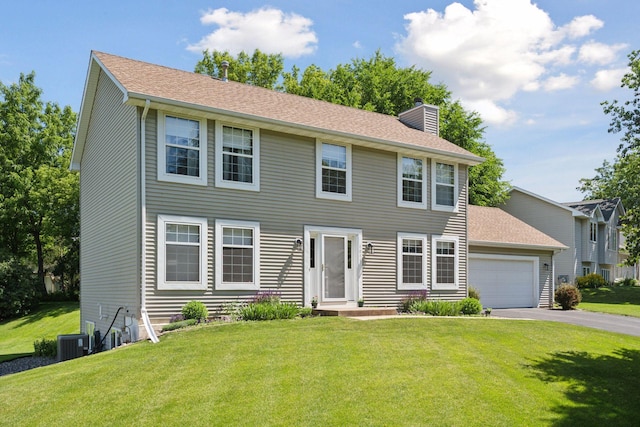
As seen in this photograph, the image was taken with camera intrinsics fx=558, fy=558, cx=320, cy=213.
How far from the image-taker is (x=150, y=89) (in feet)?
43.9

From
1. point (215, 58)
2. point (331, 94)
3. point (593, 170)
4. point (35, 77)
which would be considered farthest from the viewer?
point (593, 170)

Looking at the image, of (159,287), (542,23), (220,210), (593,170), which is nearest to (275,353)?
(159,287)

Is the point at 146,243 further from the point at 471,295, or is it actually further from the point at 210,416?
the point at 471,295

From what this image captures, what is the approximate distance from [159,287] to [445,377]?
22.8 ft

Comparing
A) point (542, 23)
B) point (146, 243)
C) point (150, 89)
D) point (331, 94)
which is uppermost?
point (331, 94)

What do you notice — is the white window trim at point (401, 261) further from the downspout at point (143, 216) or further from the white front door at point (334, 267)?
the downspout at point (143, 216)

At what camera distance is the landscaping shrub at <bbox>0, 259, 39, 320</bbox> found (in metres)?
30.5

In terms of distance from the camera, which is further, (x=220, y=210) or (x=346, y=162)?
(x=346, y=162)

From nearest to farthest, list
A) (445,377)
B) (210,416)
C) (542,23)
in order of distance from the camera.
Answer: (210,416) → (445,377) → (542,23)

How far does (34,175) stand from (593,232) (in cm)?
3691

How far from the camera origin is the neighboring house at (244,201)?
1309 cm

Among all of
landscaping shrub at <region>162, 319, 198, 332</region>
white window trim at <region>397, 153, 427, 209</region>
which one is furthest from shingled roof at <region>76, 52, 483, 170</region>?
landscaping shrub at <region>162, 319, 198, 332</region>

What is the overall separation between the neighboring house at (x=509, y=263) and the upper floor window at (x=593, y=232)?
13.2 m

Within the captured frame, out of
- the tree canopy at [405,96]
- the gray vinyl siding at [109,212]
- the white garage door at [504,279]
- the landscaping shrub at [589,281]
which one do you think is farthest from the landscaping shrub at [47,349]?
the landscaping shrub at [589,281]
